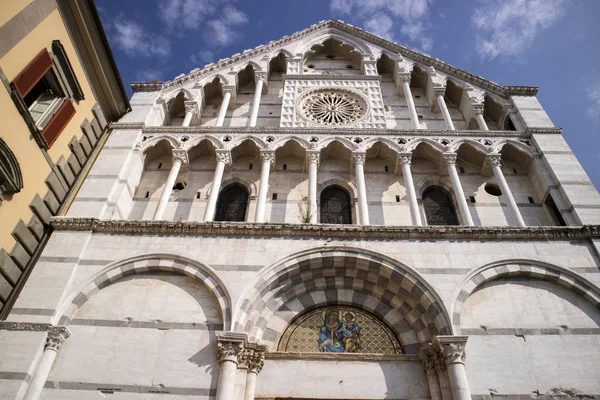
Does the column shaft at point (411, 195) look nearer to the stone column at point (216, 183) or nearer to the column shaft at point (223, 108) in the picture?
the stone column at point (216, 183)

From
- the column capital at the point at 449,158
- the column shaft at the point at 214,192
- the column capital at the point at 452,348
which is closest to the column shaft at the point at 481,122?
the column capital at the point at 449,158

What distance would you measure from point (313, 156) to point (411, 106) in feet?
11.9

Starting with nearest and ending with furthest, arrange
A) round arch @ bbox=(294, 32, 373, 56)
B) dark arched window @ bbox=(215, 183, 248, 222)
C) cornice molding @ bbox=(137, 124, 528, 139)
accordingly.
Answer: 1. dark arched window @ bbox=(215, 183, 248, 222)
2. cornice molding @ bbox=(137, 124, 528, 139)
3. round arch @ bbox=(294, 32, 373, 56)

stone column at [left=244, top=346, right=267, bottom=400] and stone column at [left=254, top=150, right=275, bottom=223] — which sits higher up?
stone column at [left=254, top=150, right=275, bottom=223]

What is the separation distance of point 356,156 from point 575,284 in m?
5.16

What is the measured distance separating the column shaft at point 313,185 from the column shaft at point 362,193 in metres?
0.96

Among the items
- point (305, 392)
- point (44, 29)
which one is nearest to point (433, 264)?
point (305, 392)

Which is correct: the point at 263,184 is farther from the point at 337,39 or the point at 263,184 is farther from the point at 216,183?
the point at 337,39

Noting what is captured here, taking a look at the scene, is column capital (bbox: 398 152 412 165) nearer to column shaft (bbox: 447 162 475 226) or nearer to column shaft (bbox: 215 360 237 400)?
column shaft (bbox: 447 162 475 226)

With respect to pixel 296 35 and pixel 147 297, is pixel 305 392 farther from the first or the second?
pixel 296 35

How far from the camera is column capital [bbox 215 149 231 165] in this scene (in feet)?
36.4

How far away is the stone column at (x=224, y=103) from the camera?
A: 40.8 feet

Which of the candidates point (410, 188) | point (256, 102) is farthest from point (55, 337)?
point (256, 102)

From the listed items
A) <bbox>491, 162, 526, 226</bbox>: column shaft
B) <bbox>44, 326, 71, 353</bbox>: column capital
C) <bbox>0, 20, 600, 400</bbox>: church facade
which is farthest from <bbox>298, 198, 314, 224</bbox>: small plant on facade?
<bbox>44, 326, 71, 353</bbox>: column capital
